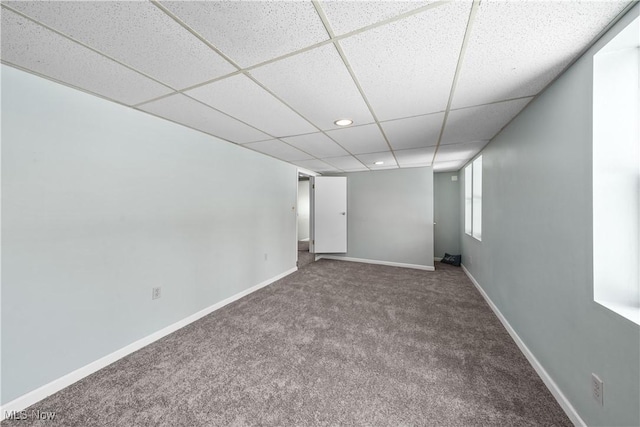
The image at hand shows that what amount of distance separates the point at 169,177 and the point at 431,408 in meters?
2.95

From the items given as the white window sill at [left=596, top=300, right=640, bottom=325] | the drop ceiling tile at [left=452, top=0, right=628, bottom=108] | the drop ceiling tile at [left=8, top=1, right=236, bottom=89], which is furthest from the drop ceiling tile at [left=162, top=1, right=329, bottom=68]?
the white window sill at [left=596, top=300, right=640, bottom=325]

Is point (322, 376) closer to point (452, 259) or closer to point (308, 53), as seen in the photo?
point (308, 53)

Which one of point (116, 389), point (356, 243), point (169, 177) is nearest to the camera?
point (116, 389)

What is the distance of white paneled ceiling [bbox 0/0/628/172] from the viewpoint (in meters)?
0.99

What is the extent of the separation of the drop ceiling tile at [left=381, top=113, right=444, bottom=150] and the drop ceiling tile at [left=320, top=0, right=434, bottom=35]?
Result: 4.29ft

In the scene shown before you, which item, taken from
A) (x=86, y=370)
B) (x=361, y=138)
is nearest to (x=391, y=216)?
(x=361, y=138)

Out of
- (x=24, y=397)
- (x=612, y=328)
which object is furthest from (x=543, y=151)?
(x=24, y=397)

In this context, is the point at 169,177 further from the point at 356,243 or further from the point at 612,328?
the point at 356,243

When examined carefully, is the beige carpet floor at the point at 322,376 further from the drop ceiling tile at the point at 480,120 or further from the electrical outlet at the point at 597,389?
the drop ceiling tile at the point at 480,120

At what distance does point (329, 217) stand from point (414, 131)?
3.14 metres

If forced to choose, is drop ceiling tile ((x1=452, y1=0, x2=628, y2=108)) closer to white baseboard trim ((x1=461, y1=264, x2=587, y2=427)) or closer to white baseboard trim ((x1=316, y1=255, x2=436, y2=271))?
white baseboard trim ((x1=461, y1=264, x2=587, y2=427))

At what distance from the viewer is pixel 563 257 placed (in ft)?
4.76

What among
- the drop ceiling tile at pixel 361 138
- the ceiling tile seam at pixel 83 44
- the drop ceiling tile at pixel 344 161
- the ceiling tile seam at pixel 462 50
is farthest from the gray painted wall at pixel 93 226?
the ceiling tile seam at pixel 462 50

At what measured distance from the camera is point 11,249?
1.40 metres
